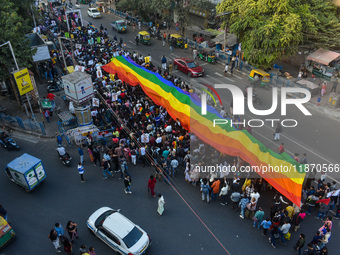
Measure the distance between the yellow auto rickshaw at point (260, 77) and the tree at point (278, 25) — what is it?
1.13 metres

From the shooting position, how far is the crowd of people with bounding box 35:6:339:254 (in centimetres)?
1317

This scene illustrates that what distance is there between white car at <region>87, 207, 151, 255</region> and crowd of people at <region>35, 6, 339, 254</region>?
147 centimetres

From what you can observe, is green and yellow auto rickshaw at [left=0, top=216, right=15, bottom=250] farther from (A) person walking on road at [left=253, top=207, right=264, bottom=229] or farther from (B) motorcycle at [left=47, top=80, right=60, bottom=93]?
(B) motorcycle at [left=47, top=80, right=60, bottom=93]

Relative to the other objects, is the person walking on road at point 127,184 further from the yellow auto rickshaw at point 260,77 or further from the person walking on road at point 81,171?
the yellow auto rickshaw at point 260,77

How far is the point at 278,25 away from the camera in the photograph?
1044 inches

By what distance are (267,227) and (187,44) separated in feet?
92.5

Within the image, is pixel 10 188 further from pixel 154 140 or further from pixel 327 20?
pixel 327 20

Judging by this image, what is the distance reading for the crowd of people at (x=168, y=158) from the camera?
1317 cm

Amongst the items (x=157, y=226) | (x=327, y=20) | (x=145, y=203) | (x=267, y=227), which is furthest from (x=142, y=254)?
(x=327, y=20)

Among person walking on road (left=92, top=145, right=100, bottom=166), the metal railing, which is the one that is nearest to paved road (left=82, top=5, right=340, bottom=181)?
person walking on road (left=92, top=145, right=100, bottom=166)

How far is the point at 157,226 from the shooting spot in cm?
1408

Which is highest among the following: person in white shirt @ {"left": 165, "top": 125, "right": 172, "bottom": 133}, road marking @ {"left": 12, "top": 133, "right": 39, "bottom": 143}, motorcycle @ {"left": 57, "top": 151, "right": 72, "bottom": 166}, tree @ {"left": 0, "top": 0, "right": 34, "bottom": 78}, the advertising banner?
tree @ {"left": 0, "top": 0, "right": 34, "bottom": 78}

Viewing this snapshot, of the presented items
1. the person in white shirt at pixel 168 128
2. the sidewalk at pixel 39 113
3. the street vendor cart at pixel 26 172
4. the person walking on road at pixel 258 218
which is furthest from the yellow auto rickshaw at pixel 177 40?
the person walking on road at pixel 258 218

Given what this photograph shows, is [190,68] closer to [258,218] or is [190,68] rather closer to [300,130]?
[300,130]
